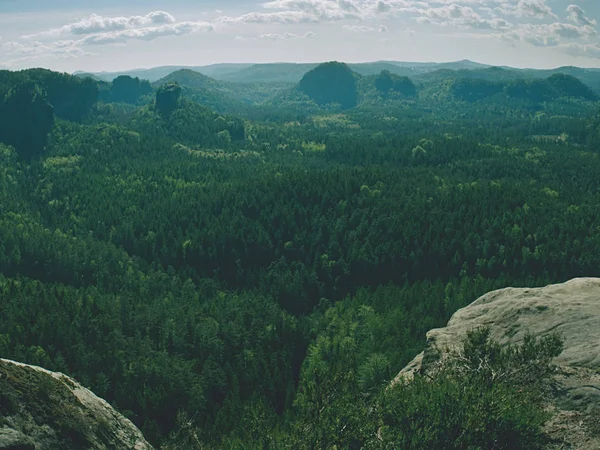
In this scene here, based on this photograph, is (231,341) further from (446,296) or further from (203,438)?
(446,296)

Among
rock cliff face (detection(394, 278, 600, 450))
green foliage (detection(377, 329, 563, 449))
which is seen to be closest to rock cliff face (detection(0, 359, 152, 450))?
green foliage (detection(377, 329, 563, 449))

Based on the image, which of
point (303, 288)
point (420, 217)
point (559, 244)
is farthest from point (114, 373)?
point (559, 244)

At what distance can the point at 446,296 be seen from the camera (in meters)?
110

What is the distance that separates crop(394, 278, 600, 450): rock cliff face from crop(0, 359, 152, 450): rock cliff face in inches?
1062

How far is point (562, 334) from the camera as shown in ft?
160

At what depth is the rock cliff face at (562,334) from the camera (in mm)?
35844

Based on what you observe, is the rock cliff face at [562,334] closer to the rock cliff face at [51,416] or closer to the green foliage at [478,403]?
the green foliage at [478,403]

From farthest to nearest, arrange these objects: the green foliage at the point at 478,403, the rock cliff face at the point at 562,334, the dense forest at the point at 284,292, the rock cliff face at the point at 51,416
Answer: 1. the dense forest at the point at 284,292
2. the rock cliff face at the point at 562,334
3. the rock cliff face at the point at 51,416
4. the green foliage at the point at 478,403

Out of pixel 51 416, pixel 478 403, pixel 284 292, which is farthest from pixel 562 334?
pixel 284 292

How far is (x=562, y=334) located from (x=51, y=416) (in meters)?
44.8

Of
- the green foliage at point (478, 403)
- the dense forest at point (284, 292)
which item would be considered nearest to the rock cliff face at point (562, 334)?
the green foliage at point (478, 403)

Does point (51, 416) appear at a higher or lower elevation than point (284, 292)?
higher

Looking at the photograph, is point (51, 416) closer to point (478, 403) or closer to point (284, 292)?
point (478, 403)

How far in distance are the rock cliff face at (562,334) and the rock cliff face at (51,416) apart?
27.0 meters
